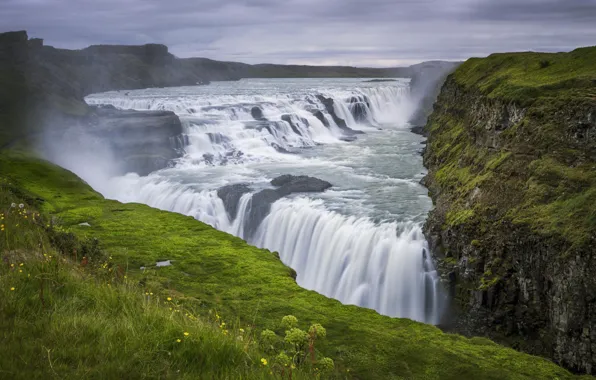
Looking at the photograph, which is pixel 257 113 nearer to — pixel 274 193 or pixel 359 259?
pixel 274 193


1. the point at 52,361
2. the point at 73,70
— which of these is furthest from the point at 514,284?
the point at 73,70

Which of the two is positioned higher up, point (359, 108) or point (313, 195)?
point (359, 108)

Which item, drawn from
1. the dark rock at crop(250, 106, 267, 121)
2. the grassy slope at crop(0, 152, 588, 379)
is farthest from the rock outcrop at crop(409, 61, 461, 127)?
the grassy slope at crop(0, 152, 588, 379)

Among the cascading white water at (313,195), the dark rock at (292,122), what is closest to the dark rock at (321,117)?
the cascading white water at (313,195)

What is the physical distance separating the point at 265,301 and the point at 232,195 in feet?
57.5

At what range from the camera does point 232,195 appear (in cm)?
2614

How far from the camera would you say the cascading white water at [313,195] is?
18.4 meters

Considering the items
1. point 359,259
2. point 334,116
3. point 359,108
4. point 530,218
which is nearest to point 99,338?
point 530,218

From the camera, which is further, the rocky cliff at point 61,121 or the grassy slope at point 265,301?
the rocky cliff at point 61,121

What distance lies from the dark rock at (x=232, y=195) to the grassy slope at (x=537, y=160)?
9592mm

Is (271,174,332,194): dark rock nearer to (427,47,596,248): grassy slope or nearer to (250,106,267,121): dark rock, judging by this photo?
(427,47,596,248): grassy slope

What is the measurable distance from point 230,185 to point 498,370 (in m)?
21.6

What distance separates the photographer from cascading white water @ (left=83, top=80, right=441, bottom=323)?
726 inches

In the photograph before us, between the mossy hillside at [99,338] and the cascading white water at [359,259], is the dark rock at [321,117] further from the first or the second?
the mossy hillside at [99,338]
